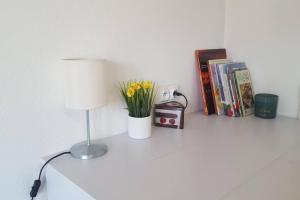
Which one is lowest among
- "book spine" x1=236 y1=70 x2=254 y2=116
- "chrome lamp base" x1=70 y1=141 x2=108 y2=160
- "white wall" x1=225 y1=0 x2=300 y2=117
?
"chrome lamp base" x1=70 y1=141 x2=108 y2=160

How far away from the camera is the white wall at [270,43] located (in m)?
1.43

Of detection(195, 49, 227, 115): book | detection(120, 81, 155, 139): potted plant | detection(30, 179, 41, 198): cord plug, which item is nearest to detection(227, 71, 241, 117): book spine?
detection(195, 49, 227, 115): book

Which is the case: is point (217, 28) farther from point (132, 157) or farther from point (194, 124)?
point (132, 157)

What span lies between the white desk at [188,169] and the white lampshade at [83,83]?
21 cm

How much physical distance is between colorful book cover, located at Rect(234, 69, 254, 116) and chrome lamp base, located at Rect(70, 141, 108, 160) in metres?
0.85

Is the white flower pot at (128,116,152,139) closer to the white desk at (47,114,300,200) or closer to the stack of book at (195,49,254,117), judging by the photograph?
the white desk at (47,114,300,200)

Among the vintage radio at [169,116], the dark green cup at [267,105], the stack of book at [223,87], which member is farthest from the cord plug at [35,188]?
the dark green cup at [267,105]

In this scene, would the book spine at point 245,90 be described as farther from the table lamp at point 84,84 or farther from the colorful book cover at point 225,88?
the table lamp at point 84,84

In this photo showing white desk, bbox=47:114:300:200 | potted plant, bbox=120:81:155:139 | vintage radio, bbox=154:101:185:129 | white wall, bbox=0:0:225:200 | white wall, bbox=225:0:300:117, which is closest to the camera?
white desk, bbox=47:114:300:200

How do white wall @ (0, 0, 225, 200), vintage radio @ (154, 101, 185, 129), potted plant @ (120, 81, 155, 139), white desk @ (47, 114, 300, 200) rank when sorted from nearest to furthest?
white desk @ (47, 114, 300, 200)
white wall @ (0, 0, 225, 200)
potted plant @ (120, 81, 155, 139)
vintage radio @ (154, 101, 185, 129)

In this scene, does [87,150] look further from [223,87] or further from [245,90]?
[245,90]

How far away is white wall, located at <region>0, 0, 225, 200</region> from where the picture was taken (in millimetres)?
872

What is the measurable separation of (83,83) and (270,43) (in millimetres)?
1128

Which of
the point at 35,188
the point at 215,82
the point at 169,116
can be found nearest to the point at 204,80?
the point at 215,82
